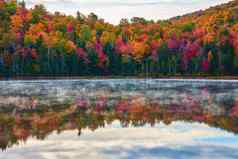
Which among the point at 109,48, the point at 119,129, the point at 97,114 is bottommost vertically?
the point at 119,129

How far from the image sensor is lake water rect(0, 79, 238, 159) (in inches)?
817

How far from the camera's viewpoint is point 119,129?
27.4 m

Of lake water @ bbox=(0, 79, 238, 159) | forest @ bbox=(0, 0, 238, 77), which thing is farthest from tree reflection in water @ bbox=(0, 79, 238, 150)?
forest @ bbox=(0, 0, 238, 77)

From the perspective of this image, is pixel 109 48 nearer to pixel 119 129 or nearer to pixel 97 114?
pixel 97 114

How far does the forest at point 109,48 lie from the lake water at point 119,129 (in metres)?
68.8

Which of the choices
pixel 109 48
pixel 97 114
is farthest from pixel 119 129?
pixel 109 48

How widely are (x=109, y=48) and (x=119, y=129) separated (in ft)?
325

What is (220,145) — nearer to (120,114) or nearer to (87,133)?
(87,133)

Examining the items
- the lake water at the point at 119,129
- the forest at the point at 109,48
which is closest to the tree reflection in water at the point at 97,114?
the lake water at the point at 119,129

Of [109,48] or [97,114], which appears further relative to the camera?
[109,48]

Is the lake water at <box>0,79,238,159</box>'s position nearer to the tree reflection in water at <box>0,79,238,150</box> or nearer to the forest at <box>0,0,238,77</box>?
the tree reflection in water at <box>0,79,238,150</box>

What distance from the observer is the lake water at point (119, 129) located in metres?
20.8

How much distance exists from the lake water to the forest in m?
68.8

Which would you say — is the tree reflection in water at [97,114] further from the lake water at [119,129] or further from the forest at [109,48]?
the forest at [109,48]
